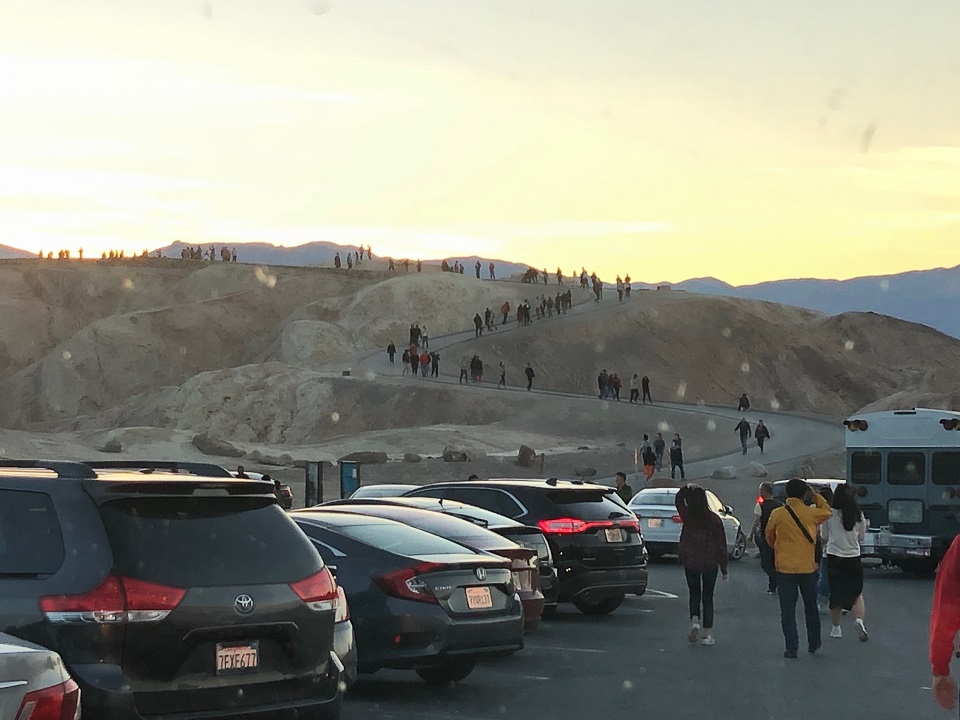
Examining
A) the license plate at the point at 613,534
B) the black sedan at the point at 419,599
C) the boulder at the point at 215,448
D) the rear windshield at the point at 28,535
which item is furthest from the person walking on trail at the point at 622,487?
the boulder at the point at 215,448

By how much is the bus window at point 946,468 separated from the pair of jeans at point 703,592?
33.1 ft

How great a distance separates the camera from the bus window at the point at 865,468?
964 inches

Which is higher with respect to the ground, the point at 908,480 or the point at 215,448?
the point at 908,480

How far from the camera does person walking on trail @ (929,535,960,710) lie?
510cm

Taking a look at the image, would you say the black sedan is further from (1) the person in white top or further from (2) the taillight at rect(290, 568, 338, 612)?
(1) the person in white top

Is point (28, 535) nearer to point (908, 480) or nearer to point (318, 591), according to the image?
point (318, 591)

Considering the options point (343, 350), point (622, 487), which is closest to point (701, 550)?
point (622, 487)

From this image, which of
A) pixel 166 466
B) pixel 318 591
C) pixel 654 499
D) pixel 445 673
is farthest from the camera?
pixel 654 499

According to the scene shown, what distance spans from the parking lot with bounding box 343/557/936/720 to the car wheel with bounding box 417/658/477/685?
94mm

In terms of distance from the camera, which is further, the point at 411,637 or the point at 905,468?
the point at 905,468

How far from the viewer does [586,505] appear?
1669 centimetres

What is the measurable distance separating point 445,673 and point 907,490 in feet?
47.1

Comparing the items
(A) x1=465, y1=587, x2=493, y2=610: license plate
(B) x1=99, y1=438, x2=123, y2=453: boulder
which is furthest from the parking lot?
(B) x1=99, y1=438, x2=123, y2=453: boulder

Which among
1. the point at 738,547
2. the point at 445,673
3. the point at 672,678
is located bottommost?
the point at 738,547
